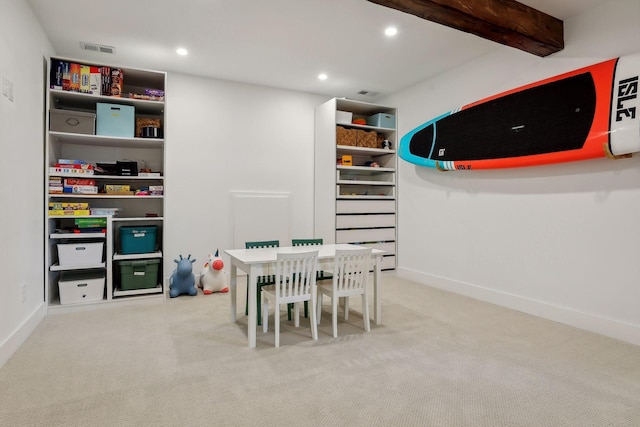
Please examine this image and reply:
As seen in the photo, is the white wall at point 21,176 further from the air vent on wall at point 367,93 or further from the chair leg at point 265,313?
the air vent on wall at point 367,93

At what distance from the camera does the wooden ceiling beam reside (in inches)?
99.2

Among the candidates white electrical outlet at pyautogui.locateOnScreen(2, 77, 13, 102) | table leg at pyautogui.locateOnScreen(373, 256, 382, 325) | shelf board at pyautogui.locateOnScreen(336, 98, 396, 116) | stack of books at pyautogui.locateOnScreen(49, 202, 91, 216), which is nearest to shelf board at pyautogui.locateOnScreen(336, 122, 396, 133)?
shelf board at pyautogui.locateOnScreen(336, 98, 396, 116)

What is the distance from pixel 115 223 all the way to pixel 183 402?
3.01m

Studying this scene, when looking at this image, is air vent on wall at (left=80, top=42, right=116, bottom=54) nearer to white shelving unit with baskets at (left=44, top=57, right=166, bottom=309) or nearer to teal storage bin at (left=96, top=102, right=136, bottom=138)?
white shelving unit with baskets at (left=44, top=57, right=166, bottom=309)

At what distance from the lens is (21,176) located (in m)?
2.80

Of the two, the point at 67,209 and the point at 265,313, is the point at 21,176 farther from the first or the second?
the point at 265,313

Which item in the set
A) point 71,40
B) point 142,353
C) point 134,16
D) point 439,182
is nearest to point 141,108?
point 71,40

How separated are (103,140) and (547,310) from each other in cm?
486

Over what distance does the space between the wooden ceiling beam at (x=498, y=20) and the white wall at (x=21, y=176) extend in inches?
104

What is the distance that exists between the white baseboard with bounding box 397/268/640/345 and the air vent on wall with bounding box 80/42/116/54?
4618 millimetres

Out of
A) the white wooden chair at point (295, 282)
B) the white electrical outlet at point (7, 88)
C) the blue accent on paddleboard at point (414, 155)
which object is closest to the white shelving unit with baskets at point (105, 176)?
the white electrical outlet at point (7, 88)

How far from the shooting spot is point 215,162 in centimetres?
482

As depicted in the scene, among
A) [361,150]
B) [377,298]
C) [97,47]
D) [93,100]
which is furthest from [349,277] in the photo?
[97,47]

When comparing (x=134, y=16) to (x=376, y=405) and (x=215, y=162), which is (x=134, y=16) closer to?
(x=215, y=162)
